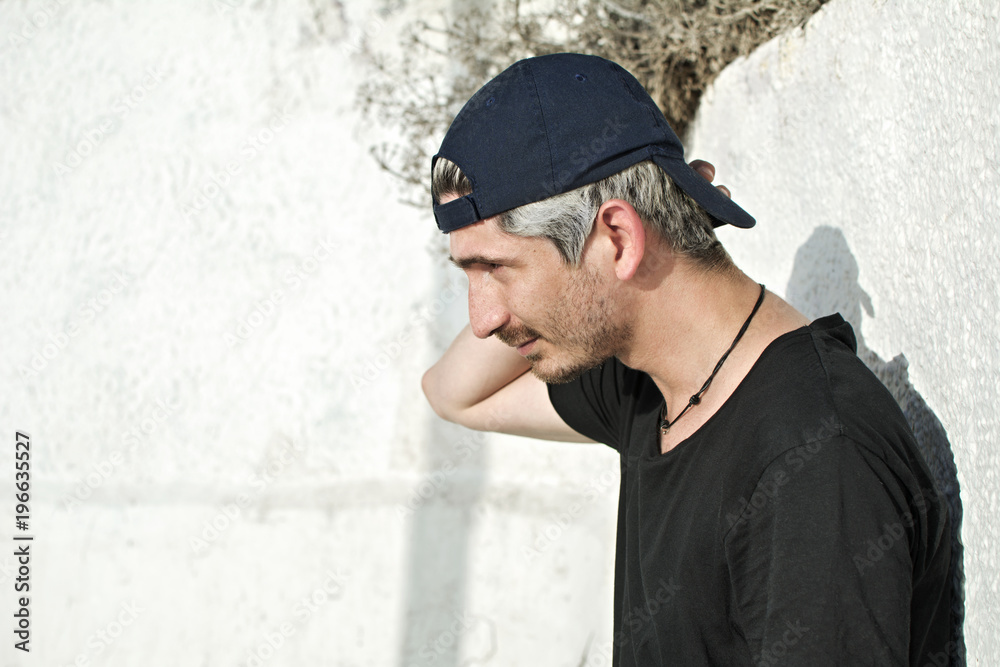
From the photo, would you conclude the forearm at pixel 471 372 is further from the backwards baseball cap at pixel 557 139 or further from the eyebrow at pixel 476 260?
the backwards baseball cap at pixel 557 139

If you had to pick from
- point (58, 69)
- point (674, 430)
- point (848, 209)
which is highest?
point (58, 69)

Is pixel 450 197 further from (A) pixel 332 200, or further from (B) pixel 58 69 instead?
(B) pixel 58 69

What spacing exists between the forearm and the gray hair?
1.78ft

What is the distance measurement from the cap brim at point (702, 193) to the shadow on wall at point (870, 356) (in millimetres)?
434

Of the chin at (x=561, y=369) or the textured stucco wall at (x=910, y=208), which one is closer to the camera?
the textured stucco wall at (x=910, y=208)

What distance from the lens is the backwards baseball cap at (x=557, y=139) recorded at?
4.02 ft

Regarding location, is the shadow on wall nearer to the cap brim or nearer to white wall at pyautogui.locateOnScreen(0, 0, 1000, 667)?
the cap brim

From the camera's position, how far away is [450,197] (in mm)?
1340

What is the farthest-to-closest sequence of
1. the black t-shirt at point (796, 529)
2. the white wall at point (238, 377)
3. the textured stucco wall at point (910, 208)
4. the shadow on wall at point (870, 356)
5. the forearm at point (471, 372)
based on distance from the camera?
the white wall at point (238, 377) → the forearm at point (471, 372) → the shadow on wall at point (870, 356) → the textured stucco wall at point (910, 208) → the black t-shirt at point (796, 529)

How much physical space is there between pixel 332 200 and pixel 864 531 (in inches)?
106

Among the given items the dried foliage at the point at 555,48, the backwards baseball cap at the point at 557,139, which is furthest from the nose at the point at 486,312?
the dried foliage at the point at 555,48

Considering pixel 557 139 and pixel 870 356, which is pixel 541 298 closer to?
pixel 557 139

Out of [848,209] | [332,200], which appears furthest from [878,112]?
[332,200]

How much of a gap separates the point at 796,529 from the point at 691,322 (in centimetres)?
41
